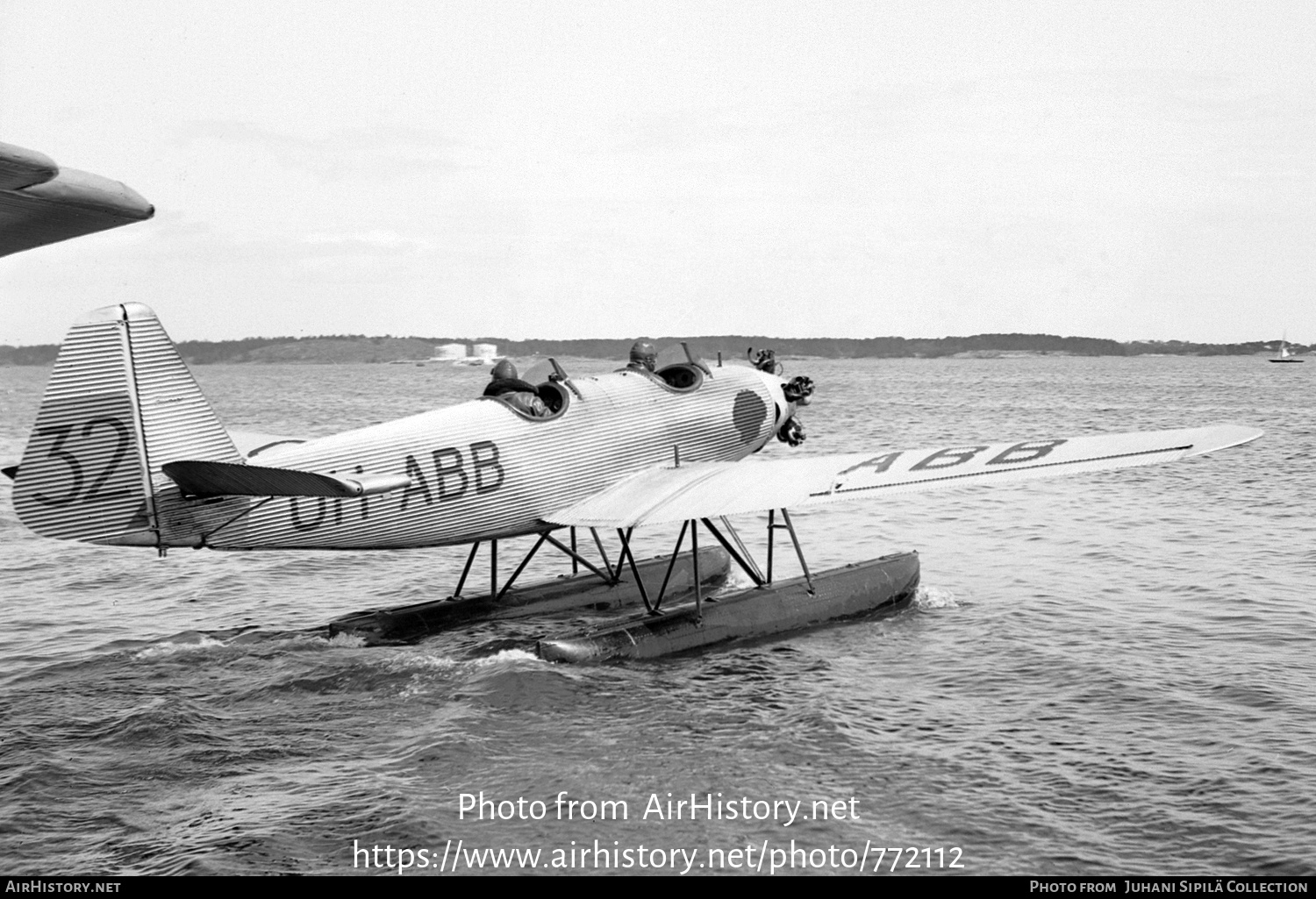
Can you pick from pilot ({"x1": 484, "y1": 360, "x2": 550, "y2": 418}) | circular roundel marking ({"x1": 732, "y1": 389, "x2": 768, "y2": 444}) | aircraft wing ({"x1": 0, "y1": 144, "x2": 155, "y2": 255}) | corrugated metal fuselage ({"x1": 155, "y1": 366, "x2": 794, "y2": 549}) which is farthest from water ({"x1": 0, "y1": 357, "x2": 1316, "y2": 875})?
aircraft wing ({"x1": 0, "y1": 144, "x2": 155, "y2": 255})

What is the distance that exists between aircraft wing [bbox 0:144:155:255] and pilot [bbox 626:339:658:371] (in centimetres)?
827

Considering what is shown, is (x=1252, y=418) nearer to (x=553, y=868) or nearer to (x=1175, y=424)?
(x=1175, y=424)

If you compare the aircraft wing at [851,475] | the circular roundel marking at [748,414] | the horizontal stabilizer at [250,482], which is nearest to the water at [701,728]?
the aircraft wing at [851,475]

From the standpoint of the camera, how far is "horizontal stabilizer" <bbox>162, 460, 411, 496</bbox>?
37.7 ft

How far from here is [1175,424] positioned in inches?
2168

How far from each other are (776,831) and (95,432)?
7.75m

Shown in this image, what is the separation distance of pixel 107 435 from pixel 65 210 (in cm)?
322

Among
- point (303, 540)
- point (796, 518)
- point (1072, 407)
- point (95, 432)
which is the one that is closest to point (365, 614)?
point (303, 540)

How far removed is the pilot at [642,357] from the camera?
17141mm

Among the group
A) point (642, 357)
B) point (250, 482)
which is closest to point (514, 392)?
point (642, 357)

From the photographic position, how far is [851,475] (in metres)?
15.2

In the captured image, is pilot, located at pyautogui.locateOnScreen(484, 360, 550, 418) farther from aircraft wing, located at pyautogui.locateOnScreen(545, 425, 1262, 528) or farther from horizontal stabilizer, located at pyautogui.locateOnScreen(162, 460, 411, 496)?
horizontal stabilizer, located at pyautogui.locateOnScreen(162, 460, 411, 496)

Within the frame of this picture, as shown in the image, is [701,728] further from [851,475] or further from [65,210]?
[65,210]

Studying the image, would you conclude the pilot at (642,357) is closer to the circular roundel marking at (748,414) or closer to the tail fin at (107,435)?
the circular roundel marking at (748,414)
